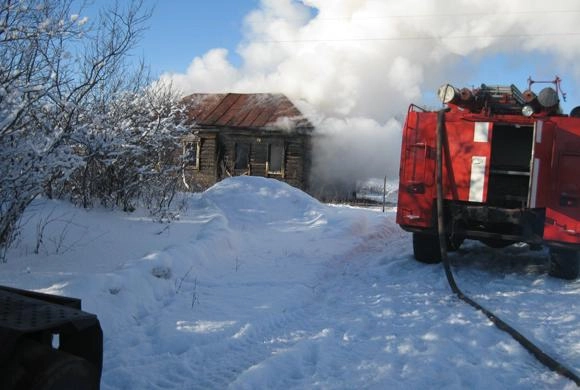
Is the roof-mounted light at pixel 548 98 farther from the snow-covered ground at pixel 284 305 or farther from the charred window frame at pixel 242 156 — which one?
the charred window frame at pixel 242 156

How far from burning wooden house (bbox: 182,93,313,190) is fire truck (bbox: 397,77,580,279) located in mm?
14770

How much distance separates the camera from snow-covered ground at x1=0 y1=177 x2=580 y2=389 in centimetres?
341

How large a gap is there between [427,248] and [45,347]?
5.81m

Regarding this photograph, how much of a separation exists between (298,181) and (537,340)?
18.0 meters

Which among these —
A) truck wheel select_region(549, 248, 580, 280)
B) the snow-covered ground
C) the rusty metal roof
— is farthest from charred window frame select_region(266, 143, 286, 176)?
truck wheel select_region(549, 248, 580, 280)

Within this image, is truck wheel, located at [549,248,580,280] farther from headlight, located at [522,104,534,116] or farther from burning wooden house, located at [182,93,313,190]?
burning wooden house, located at [182,93,313,190]

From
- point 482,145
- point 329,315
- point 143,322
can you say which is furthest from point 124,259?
point 482,145

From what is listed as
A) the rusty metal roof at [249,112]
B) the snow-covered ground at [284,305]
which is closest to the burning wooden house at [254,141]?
the rusty metal roof at [249,112]

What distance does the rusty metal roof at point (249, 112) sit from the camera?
72.4ft

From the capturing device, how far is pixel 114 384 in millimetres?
3162

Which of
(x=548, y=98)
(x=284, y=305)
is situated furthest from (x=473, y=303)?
(x=548, y=98)

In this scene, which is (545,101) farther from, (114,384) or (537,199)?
(114,384)

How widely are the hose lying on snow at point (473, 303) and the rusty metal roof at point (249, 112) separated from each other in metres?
15.1

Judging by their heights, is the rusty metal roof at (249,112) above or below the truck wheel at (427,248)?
above
